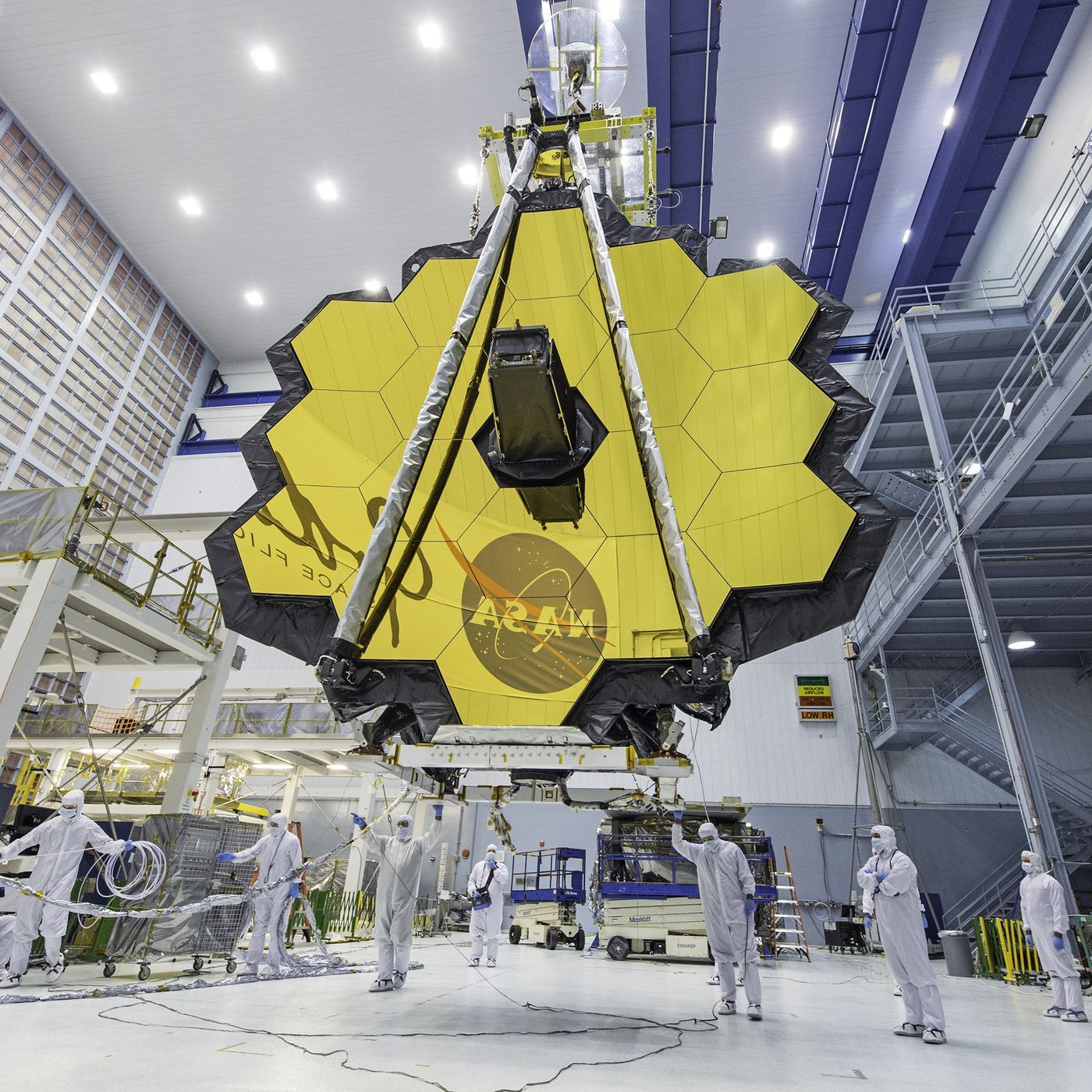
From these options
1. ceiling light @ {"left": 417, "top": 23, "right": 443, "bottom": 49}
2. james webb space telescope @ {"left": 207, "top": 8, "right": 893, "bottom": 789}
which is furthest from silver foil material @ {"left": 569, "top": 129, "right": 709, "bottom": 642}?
ceiling light @ {"left": 417, "top": 23, "right": 443, "bottom": 49}

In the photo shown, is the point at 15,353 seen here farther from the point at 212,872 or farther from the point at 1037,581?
the point at 1037,581

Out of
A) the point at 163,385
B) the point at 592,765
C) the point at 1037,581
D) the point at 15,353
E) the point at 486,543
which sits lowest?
the point at 592,765

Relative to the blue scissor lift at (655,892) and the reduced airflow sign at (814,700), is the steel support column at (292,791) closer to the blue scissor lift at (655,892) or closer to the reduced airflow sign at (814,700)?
the blue scissor lift at (655,892)

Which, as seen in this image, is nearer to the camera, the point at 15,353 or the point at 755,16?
the point at 755,16

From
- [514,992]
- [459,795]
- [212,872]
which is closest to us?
[514,992]

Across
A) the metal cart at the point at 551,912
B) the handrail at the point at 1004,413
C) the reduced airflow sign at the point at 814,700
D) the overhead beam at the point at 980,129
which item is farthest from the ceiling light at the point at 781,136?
the metal cart at the point at 551,912

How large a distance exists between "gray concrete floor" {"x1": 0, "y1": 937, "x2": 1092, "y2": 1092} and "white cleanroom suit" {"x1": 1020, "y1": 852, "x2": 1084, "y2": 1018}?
1.44ft

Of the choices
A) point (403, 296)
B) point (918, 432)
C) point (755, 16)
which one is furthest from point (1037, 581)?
point (403, 296)

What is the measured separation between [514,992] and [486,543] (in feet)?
17.5

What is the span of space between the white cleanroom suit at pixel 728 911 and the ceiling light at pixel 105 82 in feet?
79.8

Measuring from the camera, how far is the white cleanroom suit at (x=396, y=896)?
7125 millimetres

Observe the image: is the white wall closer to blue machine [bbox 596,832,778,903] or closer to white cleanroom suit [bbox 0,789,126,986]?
blue machine [bbox 596,832,778,903]

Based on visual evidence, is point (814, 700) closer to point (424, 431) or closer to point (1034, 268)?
point (1034, 268)

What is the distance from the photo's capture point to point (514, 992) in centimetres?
728
